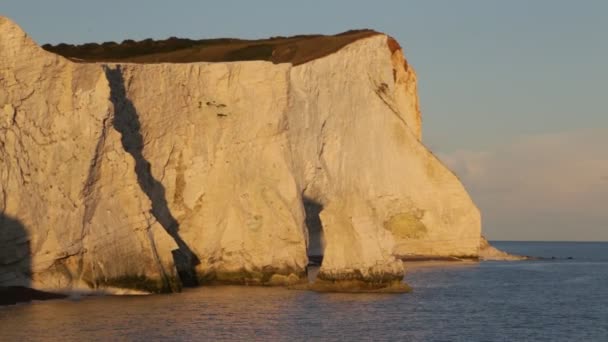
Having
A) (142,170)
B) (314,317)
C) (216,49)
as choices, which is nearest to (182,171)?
(142,170)

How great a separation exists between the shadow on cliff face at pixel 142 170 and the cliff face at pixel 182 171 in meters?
0.08

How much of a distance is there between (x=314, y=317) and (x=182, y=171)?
18062 mm

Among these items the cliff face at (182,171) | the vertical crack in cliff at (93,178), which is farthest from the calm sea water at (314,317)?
the vertical crack in cliff at (93,178)

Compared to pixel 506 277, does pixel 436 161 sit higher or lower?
higher

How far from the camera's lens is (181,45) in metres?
86.1

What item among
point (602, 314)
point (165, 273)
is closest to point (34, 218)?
point (165, 273)

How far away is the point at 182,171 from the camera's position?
5781cm

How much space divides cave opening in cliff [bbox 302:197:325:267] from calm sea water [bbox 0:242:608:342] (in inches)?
643

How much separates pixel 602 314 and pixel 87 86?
2428 centimetres

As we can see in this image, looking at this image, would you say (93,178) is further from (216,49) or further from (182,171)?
(216,49)

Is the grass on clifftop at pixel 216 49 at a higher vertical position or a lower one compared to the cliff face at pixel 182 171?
higher

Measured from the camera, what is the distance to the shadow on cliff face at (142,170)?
180ft

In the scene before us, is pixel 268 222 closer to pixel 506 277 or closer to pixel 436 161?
pixel 506 277

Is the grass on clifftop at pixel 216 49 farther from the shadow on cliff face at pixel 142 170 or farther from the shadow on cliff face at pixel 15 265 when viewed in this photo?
the shadow on cliff face at pixel 15 265
